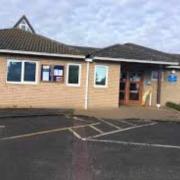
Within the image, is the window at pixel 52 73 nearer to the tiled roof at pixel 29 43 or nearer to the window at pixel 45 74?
the window at pixel 45 74

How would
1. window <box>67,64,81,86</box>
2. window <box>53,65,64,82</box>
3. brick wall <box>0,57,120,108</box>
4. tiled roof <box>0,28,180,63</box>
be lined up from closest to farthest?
brick wall <box>0,57,120,108</box> < tiled roof <box>0,28,180,63</box> < window <box>53,65,64,82</box> < window <box>67,64,81,86</box>

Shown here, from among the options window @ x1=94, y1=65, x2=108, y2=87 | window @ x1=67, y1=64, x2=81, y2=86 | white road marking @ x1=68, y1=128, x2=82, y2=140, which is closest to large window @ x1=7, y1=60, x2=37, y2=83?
window @ x1=67, y1=64, x2=81, y2=86

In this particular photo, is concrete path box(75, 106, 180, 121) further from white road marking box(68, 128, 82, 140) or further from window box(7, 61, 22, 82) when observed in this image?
white road marking box(68, 128, 82, 140)

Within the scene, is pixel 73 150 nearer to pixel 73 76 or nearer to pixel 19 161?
pixel 19 161

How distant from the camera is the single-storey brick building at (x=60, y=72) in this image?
1113 inches

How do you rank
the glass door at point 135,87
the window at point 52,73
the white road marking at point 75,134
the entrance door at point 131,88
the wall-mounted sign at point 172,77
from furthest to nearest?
the wall-mounted sign at point 172,77
the glass door at point 135,87
the entrance door at point 131,88
the window at point 52,73
the white road marking at point 75,134

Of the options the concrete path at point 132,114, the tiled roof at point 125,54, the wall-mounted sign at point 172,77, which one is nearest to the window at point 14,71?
the concrete path at point 132,114

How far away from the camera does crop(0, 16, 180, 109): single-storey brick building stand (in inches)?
1113

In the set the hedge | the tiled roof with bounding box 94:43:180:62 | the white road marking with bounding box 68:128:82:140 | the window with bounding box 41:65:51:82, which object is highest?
the tiled roof with bounding box 94:43:180:62

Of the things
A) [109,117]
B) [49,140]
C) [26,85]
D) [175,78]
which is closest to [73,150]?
[49,140]

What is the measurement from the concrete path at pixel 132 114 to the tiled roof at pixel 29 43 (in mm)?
3717

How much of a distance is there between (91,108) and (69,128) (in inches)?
396

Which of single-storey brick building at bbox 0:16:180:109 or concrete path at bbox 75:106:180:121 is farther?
single-storey brick building at bbox 0:16:180:109

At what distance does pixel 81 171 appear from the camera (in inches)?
450
